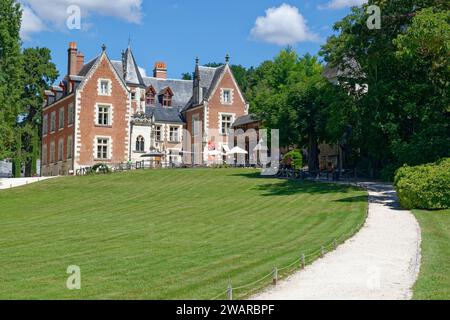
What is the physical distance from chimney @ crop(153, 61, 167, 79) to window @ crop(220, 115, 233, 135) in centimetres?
1150

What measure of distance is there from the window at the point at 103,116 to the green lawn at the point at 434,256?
41.2 meters

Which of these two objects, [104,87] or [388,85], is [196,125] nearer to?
[104,87]

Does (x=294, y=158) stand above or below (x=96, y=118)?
below

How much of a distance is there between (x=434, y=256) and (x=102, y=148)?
48.6 metres

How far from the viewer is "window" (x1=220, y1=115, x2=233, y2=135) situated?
67.3 m

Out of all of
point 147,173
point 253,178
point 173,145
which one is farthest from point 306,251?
point 173,145

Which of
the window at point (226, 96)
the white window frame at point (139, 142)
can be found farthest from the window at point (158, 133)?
the window at point (226, 96)

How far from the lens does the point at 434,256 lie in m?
16.0

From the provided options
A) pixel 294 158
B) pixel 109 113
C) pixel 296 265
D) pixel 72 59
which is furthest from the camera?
pixel 72 59

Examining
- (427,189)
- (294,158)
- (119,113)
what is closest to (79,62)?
(119,113)

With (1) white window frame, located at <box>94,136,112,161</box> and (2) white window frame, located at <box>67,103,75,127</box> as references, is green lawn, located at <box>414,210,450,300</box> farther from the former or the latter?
(2) white window frame, located at <box>67,103,75,127</box>

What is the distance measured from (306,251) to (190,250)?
3.35 meters

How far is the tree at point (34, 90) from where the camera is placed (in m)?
71.6

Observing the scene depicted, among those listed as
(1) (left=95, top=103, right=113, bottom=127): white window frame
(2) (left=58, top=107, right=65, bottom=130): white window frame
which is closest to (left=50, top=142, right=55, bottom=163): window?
(2) (left=58, top=107, right=65, bottom=130): white window frame
